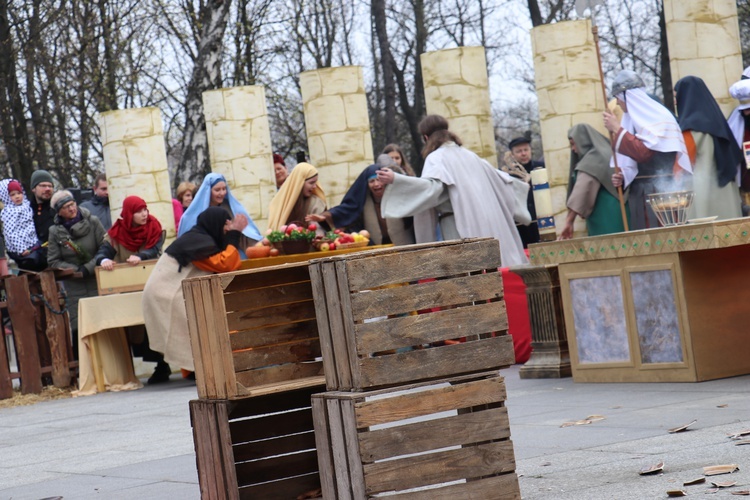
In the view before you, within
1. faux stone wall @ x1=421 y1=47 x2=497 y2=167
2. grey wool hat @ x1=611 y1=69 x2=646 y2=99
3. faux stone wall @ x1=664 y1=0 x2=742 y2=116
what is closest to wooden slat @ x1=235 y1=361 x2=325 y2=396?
grey wool hat @ x1=611 y1=69 x2=646 y2=99

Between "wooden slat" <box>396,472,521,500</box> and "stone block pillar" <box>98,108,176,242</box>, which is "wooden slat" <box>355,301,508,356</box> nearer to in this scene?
"wooden slat" <box>396,472,521,500</box>

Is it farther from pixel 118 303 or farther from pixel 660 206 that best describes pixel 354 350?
pixel 118 303

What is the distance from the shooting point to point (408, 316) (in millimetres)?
4418

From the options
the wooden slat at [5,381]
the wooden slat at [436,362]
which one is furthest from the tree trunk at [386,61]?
the wooden slat at [436,362]

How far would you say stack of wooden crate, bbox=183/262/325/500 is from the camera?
4.89 metres

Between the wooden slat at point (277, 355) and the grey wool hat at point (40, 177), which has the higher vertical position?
the grey wool hat at point (40, 177)

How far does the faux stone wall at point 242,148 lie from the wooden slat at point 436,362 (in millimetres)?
9620

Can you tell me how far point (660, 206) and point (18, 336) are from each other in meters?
6.91

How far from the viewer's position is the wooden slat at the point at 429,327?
436cm

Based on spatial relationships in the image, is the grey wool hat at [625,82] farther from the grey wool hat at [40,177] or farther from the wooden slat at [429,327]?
the grey wool hat at [40,177]

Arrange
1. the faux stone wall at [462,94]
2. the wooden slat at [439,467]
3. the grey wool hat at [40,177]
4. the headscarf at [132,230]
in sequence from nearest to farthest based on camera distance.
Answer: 1. the wooden slat at [439,467]
2. the headscarf at [132,230]
3. the grey wool hat at [40,177]
4. the faux stone wall at [462,94]

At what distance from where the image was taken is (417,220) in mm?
11570

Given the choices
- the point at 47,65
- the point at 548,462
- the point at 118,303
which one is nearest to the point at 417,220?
the point at 118,303

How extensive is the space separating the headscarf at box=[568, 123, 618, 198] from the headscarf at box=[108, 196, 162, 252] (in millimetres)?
4480
